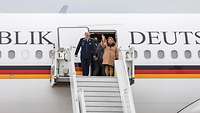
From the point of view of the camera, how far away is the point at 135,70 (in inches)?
531

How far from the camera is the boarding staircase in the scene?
12062 mm

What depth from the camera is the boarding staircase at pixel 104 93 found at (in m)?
12.1

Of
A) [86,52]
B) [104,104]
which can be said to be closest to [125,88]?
[104,104]

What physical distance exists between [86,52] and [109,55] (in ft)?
1.93

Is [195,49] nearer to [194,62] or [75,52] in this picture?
[194,62]

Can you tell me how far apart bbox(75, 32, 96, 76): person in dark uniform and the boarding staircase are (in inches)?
17.2

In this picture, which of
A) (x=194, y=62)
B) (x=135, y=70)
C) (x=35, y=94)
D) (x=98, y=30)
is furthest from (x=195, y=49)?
(x=35, y=94)

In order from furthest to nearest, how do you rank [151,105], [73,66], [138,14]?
[138,14] → [151,105] → [73,66]

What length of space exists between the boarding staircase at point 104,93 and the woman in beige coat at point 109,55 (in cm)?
34

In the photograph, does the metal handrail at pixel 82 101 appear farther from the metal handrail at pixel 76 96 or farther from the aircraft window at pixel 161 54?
the aircraft window at pixel 161 54

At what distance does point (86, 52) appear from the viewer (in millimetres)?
13086

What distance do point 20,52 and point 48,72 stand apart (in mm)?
901

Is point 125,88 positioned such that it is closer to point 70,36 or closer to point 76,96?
point 76,96

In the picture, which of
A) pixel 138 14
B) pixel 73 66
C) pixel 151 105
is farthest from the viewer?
pixel 138 14
